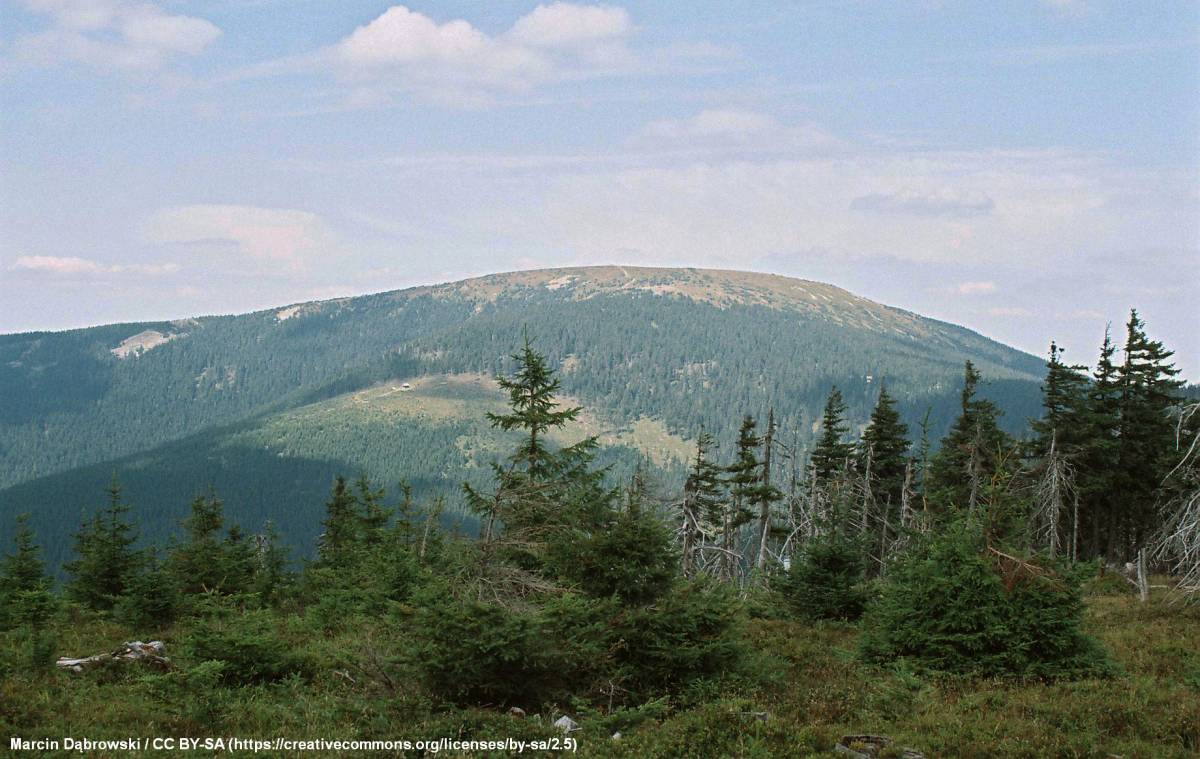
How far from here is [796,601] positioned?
24797 mm

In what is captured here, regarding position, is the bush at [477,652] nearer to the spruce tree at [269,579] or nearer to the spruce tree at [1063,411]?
the spruce tree at [269,579]

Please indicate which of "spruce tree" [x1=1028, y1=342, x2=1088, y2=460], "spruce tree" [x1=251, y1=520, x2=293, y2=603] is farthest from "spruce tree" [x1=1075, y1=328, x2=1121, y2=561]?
"spruce tree" [x1=251, y1=520, x2=293, y2=603]

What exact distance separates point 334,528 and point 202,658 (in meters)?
30.5

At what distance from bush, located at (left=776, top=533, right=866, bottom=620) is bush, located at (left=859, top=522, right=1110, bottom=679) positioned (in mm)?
8745

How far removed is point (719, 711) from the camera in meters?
11.5

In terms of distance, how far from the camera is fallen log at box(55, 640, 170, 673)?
52.6 ft

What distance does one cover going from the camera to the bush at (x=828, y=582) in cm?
2434

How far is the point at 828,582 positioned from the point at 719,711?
14232 mm

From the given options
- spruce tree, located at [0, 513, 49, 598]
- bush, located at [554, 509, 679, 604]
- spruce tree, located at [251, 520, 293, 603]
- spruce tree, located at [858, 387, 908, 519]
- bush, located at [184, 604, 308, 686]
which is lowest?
spruce tree, located at [251, 520, 293, 603]

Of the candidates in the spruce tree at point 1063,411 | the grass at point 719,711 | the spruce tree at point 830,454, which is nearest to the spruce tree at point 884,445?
the spruce tree at point 830,454

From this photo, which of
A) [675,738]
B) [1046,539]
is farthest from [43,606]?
[1046,539]

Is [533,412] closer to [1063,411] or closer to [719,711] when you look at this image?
[719,711]

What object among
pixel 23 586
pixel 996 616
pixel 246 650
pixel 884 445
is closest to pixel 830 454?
pixel 884 445

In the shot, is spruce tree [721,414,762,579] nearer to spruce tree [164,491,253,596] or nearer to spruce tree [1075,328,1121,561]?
spruce tree [1075,328,1121,561]
